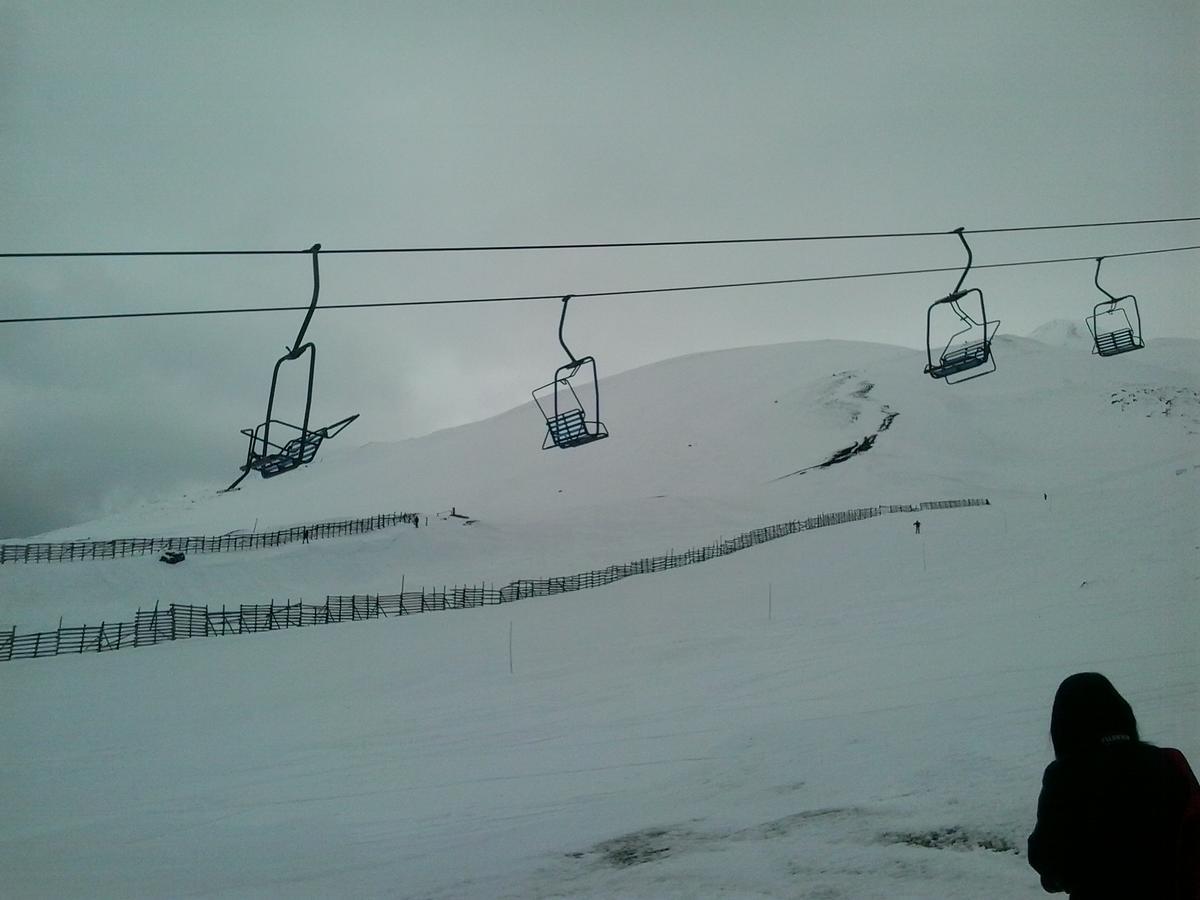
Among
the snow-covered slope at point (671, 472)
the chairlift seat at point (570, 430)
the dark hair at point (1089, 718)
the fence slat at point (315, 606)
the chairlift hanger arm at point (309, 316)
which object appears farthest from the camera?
the snow-covered slope at point (671, 472)

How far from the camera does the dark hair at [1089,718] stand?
2.60m

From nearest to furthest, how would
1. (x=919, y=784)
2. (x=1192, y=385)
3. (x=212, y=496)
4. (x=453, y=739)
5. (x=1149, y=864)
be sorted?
(x=1149, y=864), (x=919, y=784), (x=453, y=739), (x=1192, y=385), (x=212, y=496)

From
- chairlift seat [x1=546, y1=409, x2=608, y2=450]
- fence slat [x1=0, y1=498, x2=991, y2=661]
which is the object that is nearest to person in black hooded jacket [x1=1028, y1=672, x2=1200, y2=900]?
chairlift seat [x1=546, y1=409, x2=608, y2=450]

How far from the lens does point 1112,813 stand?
247 cm

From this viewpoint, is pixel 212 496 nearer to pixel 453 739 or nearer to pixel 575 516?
pixel 575 516

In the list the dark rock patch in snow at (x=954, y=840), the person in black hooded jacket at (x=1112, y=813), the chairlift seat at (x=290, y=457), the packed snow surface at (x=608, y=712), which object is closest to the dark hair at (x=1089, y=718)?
the person in black hooded jacket at (x=1112, y=813)

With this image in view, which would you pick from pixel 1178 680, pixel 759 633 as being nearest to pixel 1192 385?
pixel 759 633

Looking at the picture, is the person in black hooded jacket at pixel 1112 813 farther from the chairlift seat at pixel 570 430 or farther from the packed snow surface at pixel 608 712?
the chairlift seat at pixel 570 430

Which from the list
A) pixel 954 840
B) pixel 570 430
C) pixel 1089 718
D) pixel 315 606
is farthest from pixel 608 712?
pixel 315 606

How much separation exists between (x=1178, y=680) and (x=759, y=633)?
38.9ft

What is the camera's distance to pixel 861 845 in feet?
21.1

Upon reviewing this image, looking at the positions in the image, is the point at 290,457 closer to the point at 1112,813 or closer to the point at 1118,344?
the point at 1112,813

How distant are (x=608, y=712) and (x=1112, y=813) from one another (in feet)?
40.7

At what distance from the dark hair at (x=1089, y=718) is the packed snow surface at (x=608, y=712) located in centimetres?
349
